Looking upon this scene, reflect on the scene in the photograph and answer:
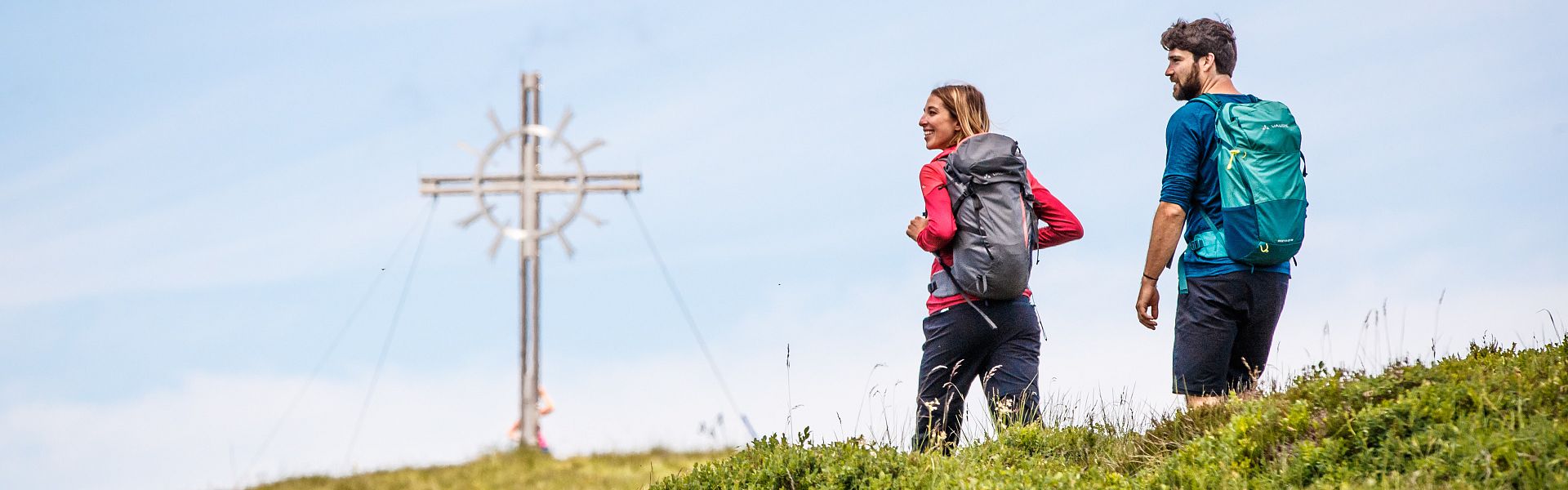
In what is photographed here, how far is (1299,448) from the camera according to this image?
5.06 m

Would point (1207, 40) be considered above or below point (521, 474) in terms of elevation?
above

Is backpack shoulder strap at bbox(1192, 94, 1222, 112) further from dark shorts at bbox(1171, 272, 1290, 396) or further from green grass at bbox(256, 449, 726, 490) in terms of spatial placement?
green grass at bbox(256, 449, 726, 490)

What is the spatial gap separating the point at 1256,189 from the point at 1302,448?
3.52ft

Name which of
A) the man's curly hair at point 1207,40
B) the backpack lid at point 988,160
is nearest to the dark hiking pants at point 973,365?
the backpack lid at point 988,160

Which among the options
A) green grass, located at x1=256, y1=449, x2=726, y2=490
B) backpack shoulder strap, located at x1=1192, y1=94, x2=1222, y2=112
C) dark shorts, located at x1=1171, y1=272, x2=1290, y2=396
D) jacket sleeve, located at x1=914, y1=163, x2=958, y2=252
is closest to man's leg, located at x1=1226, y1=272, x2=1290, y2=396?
dark shorts, located at x1=1171, y1=272, x2=1290, y2=396

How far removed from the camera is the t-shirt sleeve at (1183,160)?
210 inches

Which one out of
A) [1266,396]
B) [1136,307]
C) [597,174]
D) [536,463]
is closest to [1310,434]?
[1266,396]

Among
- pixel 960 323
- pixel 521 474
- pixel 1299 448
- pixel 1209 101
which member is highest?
pixel 1209 101

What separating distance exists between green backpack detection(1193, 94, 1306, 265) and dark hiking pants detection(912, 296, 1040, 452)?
3.17 feet

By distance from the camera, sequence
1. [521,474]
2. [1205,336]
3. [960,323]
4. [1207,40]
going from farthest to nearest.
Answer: [521,474] < [960,323] < [1207,40] < [1205,336]

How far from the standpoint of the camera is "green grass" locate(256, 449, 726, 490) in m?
11.7

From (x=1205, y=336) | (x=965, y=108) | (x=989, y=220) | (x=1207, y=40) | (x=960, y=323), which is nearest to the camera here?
(x=1205, y=336)

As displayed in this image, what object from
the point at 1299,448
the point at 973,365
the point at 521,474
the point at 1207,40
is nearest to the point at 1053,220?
the point at 973,365

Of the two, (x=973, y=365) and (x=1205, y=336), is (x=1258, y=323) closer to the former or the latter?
(x=1205, y=336)
